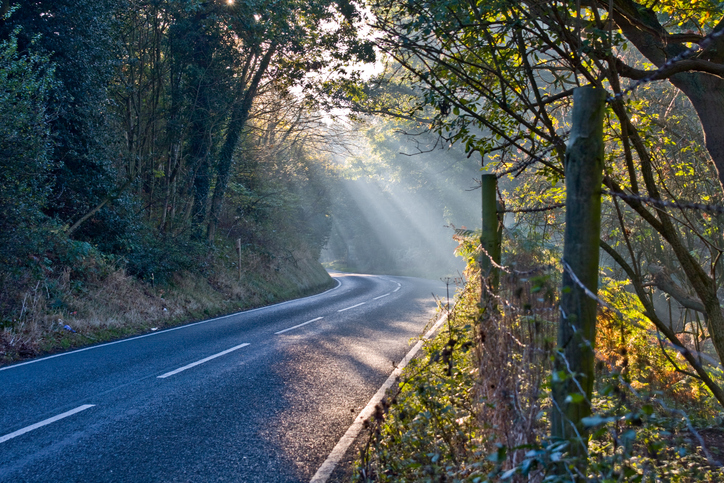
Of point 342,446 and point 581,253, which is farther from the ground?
point 581,253

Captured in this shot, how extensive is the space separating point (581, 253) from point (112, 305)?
12.7 m

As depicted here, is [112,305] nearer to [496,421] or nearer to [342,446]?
[342,446]

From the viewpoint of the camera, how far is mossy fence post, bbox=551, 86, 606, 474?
2156 millimetres

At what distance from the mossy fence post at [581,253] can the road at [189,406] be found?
267 centimetres

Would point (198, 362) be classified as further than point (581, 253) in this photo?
Yes

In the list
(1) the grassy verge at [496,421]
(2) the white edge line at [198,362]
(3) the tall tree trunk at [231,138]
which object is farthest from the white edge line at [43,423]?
(3) the tall tree trunk at [231,138]

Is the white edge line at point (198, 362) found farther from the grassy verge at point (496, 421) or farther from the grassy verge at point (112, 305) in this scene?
the grassy verge at point (496, 421)

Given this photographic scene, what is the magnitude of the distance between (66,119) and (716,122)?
47.8 ft

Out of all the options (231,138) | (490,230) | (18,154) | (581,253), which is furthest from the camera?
(231,138)

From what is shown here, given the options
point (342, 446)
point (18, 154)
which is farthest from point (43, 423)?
point (18, 154)

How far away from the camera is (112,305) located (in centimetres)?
1230

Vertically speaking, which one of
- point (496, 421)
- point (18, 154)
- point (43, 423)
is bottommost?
point (43, 423)

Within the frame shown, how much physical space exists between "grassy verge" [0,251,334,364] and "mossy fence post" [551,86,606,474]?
9.67 metres

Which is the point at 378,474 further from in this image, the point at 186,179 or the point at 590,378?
the point at 186,179
